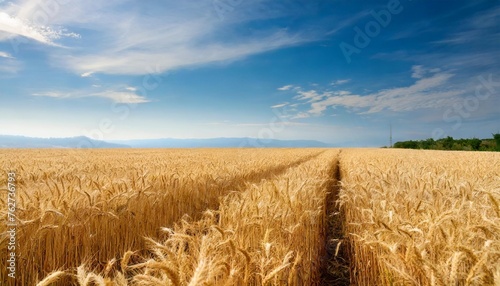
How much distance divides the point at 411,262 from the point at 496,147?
57.8 metres

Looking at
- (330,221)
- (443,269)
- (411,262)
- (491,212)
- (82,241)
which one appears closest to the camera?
(443,269)

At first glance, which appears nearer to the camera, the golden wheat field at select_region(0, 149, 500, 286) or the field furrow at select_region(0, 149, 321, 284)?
the golden wheat field at select_region(0, 149, 500, 286)

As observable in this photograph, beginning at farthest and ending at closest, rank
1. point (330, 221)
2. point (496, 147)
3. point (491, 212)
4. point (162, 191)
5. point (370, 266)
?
point (496, 147) → point (330, 221) → point (162, 191) → point (370, 266) → point (491, 212)

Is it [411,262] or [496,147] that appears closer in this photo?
[411,262]

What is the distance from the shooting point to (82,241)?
154 inches

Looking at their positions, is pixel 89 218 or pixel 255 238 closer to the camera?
pixel 255 238

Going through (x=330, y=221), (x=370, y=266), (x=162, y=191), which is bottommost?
(x=330, y=221)

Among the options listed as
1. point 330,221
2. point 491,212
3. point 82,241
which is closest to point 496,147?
point 330,221

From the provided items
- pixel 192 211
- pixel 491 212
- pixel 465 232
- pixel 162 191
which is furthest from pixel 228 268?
pixel 192 211

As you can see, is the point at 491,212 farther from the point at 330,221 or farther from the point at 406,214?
the point at 330,221

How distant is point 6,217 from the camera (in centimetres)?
307

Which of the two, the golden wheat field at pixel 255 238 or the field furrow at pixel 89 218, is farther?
the field furrow at pixel 89 218

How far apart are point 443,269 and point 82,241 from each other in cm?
400

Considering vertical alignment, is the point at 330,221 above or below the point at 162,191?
below
